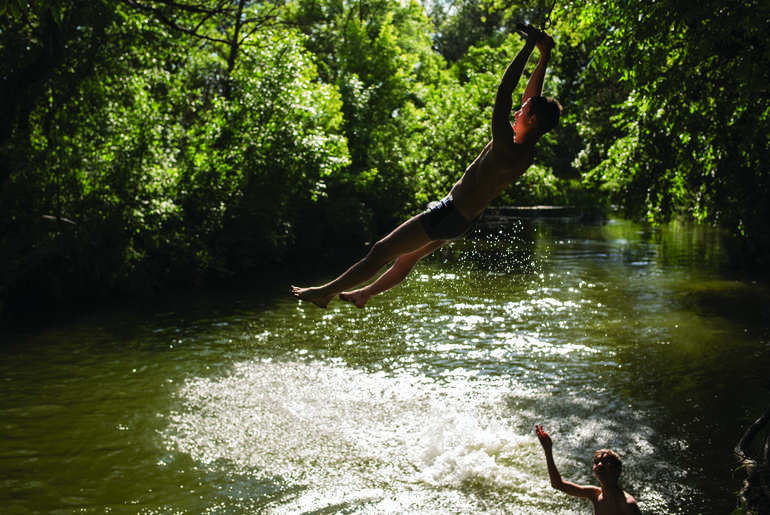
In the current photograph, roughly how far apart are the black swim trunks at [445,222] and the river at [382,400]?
3.81m

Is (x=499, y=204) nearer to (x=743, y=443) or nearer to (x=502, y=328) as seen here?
(x=502, y=328)

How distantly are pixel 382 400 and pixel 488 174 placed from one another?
6.53 metres

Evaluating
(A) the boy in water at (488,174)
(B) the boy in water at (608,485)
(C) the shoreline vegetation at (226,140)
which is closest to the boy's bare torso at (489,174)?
(A) the boy in water at (488,174)

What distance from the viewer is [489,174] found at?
435 cm

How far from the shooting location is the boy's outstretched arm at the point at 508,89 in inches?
159

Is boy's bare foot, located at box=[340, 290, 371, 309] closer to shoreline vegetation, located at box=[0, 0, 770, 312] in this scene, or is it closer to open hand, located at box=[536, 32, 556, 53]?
open hand, located at box=[536, 32, 556, 53]

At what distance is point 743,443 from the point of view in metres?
5.30

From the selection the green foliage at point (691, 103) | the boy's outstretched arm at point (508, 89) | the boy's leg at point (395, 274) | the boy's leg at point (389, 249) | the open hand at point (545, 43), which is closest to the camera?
the boy's outstretched arm at point (508, 89)

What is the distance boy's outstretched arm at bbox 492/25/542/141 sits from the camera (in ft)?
13.2

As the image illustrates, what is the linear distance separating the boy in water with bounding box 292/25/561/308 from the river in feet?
12.0

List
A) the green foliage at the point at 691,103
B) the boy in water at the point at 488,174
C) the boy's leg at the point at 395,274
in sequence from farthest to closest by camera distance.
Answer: the green foliage at the point at 691,103, the boy's leg at the point at 395,274, the boy in water at the point at 488,174

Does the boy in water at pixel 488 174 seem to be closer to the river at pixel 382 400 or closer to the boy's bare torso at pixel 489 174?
the boy's bare torso at pixel 489 174

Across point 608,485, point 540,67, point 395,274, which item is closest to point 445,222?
point 395,274

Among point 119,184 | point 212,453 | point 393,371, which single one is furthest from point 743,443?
point 119,184
